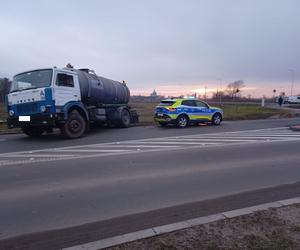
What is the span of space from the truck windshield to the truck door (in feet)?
1.16

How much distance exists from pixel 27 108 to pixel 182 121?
29.9ft

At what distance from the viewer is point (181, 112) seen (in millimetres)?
19047

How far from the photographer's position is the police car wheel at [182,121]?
18984 millimetres

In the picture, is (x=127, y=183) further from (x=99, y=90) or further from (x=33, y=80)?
(x=99, y=90)

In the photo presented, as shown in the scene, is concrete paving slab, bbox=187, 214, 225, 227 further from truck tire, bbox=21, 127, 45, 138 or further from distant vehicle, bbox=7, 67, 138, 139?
truck tire, bbox=21, 127, 45, 138

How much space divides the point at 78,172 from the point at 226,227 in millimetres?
4153

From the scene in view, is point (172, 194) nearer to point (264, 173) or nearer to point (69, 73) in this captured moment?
point (264, 173)

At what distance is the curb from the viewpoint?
12.0 ft

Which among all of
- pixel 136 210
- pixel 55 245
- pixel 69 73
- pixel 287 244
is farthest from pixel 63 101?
pixel 287 244

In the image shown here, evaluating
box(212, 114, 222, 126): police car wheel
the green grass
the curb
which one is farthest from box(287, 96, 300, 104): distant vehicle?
the curb

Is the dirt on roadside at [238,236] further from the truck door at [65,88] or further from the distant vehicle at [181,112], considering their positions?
the distant vehicle at [181,112]

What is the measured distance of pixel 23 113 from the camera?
13.2 meters

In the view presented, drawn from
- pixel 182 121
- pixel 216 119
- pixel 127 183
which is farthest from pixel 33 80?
pixel 216 119

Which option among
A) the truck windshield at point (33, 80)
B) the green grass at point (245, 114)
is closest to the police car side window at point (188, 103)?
the green grass at point (245, 114)
